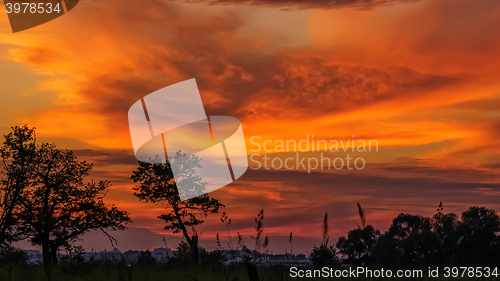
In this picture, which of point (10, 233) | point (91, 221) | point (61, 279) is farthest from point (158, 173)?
point (61, 279)

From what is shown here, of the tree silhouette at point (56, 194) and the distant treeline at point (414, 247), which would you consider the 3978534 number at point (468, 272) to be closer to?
the distant treeline at point (414, 247)

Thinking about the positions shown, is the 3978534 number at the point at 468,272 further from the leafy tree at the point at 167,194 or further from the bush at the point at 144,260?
the leafy tree at the point at 167,194

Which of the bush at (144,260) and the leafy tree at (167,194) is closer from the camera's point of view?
the bush at (144,260)

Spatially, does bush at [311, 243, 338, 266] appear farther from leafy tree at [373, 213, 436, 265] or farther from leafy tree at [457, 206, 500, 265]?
leafy tree at [457, 206, 500, 265]

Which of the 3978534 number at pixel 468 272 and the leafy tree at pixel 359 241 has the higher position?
the leafy tree at pixel 359 241

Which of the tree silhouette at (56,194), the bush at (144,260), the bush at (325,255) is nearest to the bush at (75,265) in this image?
the bush at (144,260)

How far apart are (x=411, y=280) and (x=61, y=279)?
6.96 metres

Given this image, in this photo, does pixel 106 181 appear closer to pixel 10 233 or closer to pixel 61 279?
pixel 10 233

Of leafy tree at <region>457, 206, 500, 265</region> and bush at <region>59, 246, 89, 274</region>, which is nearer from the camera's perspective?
bush at <region>59, 246, 89, 274</region>

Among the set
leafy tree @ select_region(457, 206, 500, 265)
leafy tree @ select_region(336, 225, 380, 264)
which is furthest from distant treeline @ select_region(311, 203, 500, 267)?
leafy tree @ select_region(457, 206, 500, 265)

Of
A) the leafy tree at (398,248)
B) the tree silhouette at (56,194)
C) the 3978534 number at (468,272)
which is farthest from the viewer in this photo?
the tree silhouette at (56,194)

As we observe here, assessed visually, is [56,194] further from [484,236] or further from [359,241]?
[484,236]

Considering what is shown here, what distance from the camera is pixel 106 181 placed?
40844 mm

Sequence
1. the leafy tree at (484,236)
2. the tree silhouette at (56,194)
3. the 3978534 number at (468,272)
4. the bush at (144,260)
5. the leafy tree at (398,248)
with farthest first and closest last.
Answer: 1. the leafy tree at (484,236)
2. the tree silhouette at (56,194)
3. the bush at (144,260)
4. the 3978534 number at (468,272)
5. the leafy tree at (398,248)
